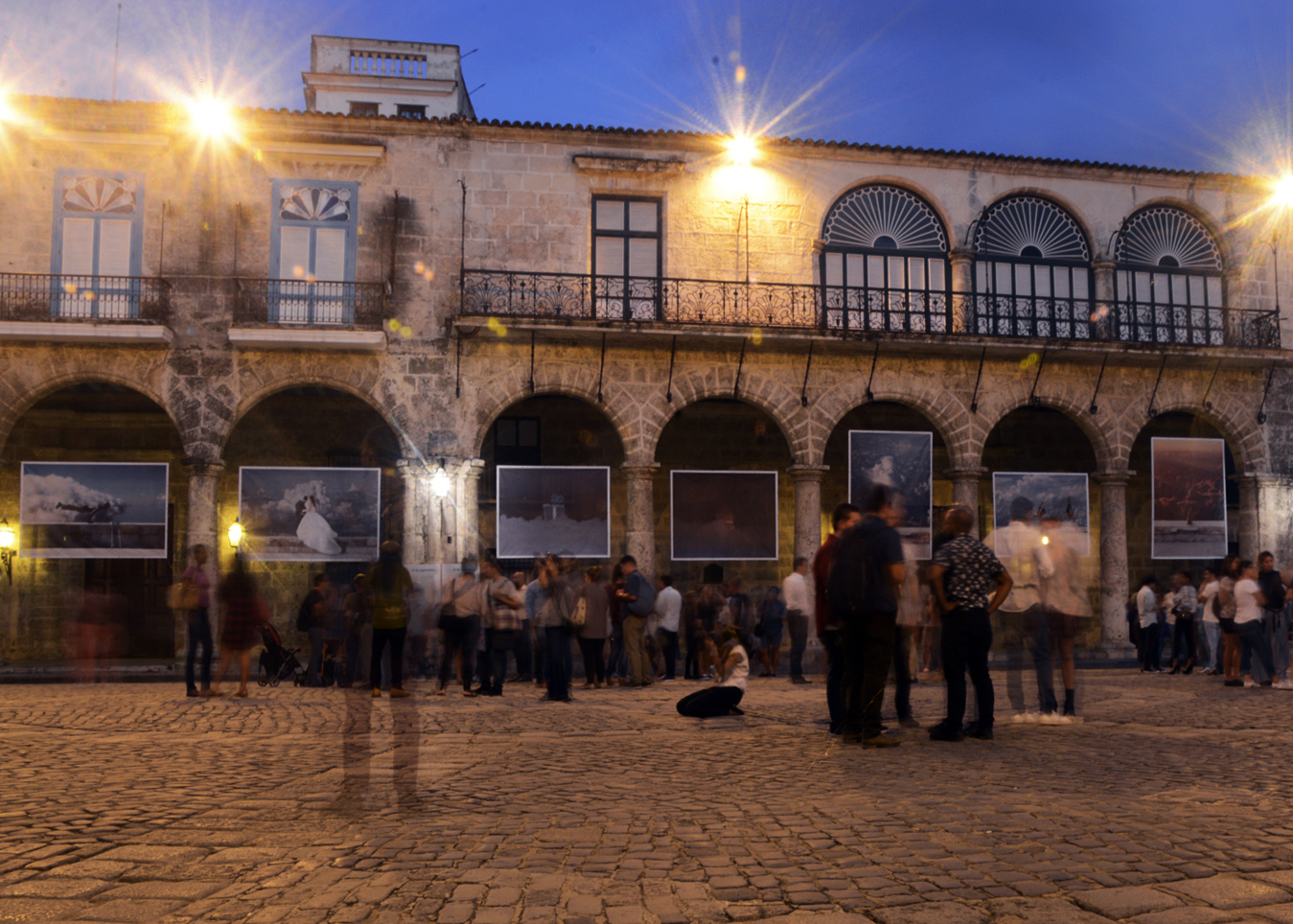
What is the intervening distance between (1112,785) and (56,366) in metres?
17.1

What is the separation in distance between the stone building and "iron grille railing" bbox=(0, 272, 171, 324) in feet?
0.19

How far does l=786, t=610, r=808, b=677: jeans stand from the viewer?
14.2m

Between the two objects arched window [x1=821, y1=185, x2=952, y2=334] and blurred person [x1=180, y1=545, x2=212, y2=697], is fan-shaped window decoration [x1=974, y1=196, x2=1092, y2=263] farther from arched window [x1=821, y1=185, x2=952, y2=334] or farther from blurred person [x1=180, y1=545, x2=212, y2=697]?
blurred person [x1=180, y1=545, x2=212, y2=697]

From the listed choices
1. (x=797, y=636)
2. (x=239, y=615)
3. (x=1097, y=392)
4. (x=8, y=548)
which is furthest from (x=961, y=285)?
(x=8, y=548)

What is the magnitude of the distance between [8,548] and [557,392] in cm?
1014

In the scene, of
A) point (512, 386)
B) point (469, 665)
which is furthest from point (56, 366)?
point (469, 665)

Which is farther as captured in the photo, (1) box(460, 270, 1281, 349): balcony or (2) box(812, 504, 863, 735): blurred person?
(1) box(460, 270, 1281, 349): balcony

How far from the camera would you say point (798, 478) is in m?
19.2

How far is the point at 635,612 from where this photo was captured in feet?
46.6

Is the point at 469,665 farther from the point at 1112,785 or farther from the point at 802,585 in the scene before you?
the point at 1112,785

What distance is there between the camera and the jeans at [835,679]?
8281 millimetres

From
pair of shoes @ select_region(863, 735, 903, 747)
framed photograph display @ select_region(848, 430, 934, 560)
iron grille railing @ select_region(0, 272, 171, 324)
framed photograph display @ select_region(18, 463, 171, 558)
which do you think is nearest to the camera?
pair of shoes @ select_region(863, 735, 903, 747)

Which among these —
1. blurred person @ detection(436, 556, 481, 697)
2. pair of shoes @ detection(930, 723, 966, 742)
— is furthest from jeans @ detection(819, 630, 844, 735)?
blurred person @ detection(436, 556, 481, 697)

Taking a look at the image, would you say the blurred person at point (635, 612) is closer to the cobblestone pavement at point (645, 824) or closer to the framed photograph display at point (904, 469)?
the cobblestone pavement at point (645, 824)
